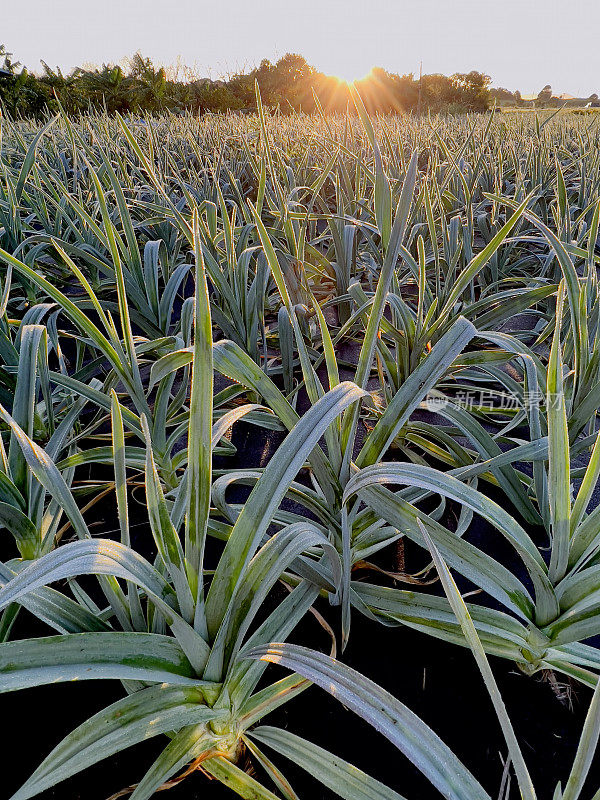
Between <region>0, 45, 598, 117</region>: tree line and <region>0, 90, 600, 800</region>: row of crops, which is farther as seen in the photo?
<region>0, 45, 598, 117</region>: tree line

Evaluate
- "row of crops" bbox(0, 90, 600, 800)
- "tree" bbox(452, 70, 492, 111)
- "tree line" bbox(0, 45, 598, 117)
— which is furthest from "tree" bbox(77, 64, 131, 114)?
"row of crops" bbox(0, 90, 600, 800)

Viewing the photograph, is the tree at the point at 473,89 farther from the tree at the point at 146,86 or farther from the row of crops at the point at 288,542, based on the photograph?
the row of crops at the point at 288,542

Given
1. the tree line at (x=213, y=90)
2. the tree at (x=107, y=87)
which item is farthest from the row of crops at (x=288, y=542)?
the tree at (x=107, y=87)

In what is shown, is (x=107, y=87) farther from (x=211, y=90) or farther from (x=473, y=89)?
(x=473, y=89)

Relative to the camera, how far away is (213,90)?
11539 mm

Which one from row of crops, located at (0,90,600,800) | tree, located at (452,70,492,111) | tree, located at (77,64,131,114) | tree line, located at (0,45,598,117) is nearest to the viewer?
row of crops, located at (0,90,600,800)

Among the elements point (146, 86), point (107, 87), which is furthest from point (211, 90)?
point (107, 87)

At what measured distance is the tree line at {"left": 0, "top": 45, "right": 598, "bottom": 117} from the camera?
32.9 ft

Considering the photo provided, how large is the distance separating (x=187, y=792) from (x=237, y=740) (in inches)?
2.9

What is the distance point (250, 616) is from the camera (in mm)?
Answer: 369

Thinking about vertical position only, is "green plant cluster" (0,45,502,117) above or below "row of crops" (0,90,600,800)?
above

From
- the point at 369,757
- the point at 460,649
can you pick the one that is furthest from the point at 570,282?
the point at 369,757

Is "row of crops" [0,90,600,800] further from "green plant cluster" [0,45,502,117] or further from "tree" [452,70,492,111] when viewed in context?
"tree" [452,70,492,111]

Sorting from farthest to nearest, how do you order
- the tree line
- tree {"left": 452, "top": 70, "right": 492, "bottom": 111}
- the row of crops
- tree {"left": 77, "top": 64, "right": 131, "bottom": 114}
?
1. tree {"left": 452, "top": 70, "right": 492, "bottom": 111}
2. tree {"left": 77, "top": 64, "right": 131, "bottom": 114}
3. the tree line
4. the row of crops
